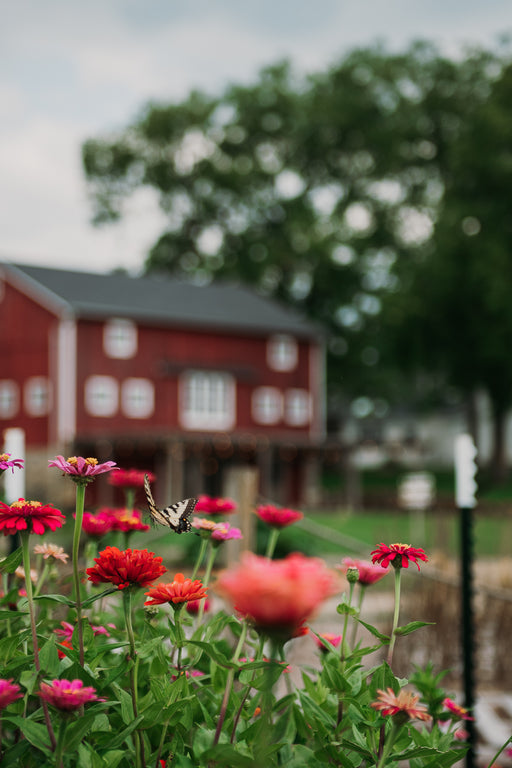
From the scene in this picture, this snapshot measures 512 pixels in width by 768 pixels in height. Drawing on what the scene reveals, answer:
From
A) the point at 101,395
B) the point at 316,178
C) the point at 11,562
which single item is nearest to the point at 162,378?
the point at 101,395

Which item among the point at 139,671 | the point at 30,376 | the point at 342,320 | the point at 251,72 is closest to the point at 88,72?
the point at 139,671

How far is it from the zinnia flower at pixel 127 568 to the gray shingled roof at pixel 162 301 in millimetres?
25508

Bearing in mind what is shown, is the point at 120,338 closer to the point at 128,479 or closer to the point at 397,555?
the point at 128,479

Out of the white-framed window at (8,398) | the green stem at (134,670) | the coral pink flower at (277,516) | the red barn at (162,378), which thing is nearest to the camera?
the green stem at (134,670)

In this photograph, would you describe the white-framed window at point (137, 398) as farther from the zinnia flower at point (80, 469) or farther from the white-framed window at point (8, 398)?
the zinnia flower at point (80, 469)

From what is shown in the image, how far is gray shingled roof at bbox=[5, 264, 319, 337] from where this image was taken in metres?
27.0

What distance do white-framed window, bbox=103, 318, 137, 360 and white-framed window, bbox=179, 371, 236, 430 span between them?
7.26 feet

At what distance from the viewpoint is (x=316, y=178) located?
127 ft

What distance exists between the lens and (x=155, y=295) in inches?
1180

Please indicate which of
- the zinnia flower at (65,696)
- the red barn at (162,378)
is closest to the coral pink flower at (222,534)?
the zinnia flower at (65,696)

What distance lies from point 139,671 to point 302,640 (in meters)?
2.99

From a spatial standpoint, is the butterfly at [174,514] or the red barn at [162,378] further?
the red barn at [162,378]

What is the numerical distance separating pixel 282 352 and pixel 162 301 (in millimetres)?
5022

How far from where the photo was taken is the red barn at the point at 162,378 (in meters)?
26.3
